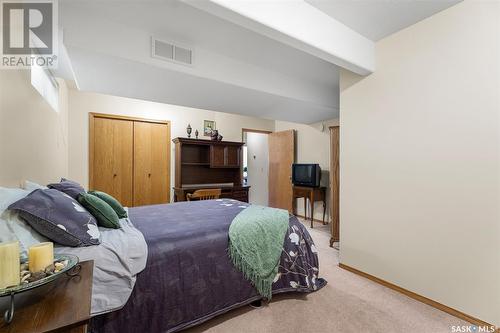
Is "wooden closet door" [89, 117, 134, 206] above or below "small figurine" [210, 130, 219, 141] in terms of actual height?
below

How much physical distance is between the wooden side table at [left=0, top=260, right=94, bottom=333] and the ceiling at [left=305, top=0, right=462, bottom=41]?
88.8 inches

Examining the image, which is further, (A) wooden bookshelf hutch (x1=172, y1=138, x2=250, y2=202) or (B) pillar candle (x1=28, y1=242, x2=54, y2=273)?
(A) wooden bookshelf hutch (x1=172, y1=138, x2=250, y2=202)

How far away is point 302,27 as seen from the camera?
177cm

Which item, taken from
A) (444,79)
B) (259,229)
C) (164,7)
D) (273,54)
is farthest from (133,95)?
(444,79)

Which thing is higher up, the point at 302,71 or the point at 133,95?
the point at 302,71

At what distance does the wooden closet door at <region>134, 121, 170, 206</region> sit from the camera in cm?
420

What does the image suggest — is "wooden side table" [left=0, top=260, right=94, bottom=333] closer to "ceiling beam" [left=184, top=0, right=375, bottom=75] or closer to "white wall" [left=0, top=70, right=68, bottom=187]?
"white wall" [left=0, top=70, right=68, bottom=187]

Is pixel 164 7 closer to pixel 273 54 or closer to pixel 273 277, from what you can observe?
pixel 273 54

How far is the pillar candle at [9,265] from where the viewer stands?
0.77 metres

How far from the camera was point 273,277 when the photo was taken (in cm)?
187

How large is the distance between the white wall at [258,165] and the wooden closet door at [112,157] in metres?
2.99

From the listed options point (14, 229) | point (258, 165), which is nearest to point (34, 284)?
point (14, 229)

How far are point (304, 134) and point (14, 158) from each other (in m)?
4.47

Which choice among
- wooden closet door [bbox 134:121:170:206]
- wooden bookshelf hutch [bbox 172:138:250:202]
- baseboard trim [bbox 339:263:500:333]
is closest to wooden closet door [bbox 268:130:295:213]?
wooden bookshelf hutch [bbox 172:138:250:202]
